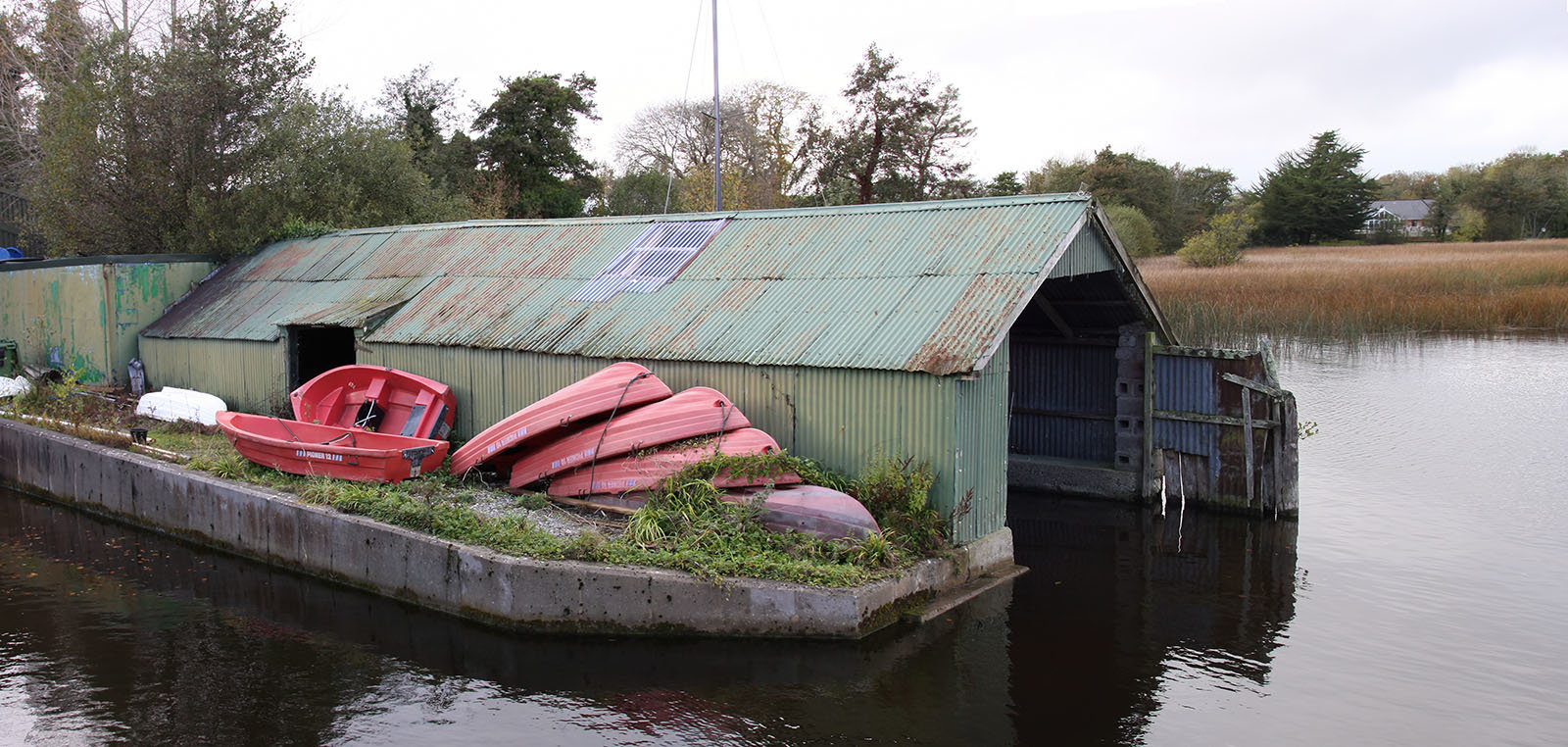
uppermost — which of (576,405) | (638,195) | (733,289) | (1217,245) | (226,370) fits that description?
(638,195)

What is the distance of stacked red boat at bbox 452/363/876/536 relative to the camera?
10172 mm

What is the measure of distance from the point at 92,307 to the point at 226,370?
13.1ft

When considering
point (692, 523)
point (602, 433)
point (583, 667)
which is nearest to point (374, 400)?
point (602, 433)

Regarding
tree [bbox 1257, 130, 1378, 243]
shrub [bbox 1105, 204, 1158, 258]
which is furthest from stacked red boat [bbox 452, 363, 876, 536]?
tree [bbox 1257, 130, 1378, 243]

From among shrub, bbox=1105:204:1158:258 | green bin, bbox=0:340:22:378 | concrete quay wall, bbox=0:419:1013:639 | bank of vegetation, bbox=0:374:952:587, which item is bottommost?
concrete quay wall, bbox=0:419:1013:639

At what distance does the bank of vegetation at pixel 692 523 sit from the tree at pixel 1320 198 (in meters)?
66.0

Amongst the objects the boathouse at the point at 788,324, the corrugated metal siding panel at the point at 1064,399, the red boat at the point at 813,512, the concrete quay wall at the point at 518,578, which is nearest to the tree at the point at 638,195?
the boathouse at the point at 788,324

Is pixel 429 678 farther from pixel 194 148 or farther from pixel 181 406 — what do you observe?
pixel 194 148

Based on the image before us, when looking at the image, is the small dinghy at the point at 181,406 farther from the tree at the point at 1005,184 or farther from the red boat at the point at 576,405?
the tree at the point at 1005,184

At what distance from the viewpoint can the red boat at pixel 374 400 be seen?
14664 millimetres

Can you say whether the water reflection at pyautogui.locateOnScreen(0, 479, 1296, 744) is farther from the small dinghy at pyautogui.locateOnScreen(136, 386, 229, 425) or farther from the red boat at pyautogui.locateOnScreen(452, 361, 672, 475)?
the small dinghy at pyautogui.locateOnScreen(136, 386, 229, 425)

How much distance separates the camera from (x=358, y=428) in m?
14.1

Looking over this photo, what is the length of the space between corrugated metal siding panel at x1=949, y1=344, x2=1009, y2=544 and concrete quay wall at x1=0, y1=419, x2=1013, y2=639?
26cm

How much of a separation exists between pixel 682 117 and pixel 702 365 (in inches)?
1960
